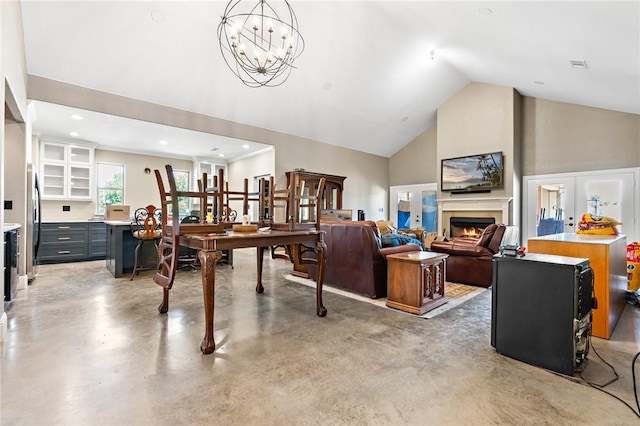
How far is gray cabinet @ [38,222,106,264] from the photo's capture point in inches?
233

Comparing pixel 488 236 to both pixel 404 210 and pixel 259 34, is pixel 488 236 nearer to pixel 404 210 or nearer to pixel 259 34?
pixel 259 34

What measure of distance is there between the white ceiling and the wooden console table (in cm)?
227

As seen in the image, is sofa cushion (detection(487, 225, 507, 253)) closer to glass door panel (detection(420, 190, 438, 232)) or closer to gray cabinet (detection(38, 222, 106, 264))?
glass door panel (detection(420, 190, 438, 232))

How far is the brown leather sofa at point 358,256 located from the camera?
3654 mm

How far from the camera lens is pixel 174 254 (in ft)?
8.42

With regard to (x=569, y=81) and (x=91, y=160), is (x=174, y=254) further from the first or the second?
(x=569, y=81)

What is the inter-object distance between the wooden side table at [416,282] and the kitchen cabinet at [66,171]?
724 cm

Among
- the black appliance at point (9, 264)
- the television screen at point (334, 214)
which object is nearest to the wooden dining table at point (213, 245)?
the black appliance at point (9, 264)

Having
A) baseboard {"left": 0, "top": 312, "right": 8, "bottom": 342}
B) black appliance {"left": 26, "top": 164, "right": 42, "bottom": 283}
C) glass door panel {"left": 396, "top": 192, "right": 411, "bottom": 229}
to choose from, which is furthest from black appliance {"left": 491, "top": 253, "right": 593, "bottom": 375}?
glass door panel {"left": 396, "top": 192, "right": 411, "bottom": 229}

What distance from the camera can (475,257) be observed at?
4.30m

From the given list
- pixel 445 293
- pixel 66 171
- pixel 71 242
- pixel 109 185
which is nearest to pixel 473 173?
pixel 445 293

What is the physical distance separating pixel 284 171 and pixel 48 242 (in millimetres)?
4942

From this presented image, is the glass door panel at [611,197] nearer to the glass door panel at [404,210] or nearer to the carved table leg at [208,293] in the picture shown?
the glass door panel at [404,210]

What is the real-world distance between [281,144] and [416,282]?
532 centimetres
